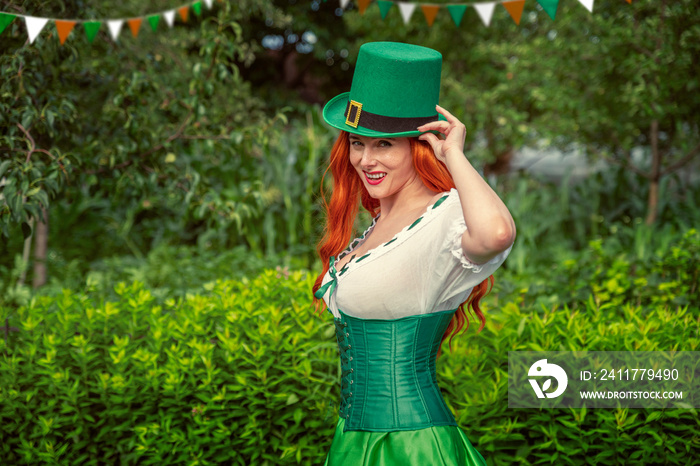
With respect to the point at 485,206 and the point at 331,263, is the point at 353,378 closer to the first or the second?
the point at 331,263

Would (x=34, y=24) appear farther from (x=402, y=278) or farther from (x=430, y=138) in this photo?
(x=402, y=278)

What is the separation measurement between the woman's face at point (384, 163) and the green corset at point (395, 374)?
1.30 ft

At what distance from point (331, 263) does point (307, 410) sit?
0.97 m

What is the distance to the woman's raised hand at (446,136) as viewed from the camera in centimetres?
Result: 157

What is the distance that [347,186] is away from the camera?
2045 millimetres

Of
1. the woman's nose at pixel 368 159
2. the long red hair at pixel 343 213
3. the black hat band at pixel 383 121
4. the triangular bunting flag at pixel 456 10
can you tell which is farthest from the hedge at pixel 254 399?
the triangular bunting flag at pixel 456 10

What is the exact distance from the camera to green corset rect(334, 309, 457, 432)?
1702mm

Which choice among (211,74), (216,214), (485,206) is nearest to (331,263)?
(485,206)

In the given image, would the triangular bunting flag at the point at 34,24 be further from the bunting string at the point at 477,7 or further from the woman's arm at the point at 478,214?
the woman's arm at the point at 478,214

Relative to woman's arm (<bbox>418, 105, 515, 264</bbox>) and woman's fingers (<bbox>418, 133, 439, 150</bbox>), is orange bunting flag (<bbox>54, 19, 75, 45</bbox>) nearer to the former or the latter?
woman's fingers (<bbox>418, 133, 439, 150</bbox>)

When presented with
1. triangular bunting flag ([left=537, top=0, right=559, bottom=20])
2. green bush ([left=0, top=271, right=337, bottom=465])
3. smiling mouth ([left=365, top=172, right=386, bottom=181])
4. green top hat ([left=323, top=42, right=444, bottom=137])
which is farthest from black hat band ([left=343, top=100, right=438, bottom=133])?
triangular bunting flag ([left=537, top=0, right=559, bottom=20])

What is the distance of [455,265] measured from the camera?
161cm

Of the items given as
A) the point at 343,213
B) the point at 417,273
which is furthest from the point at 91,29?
the point at 417,273

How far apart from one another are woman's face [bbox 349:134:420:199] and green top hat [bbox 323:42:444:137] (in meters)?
0.07
